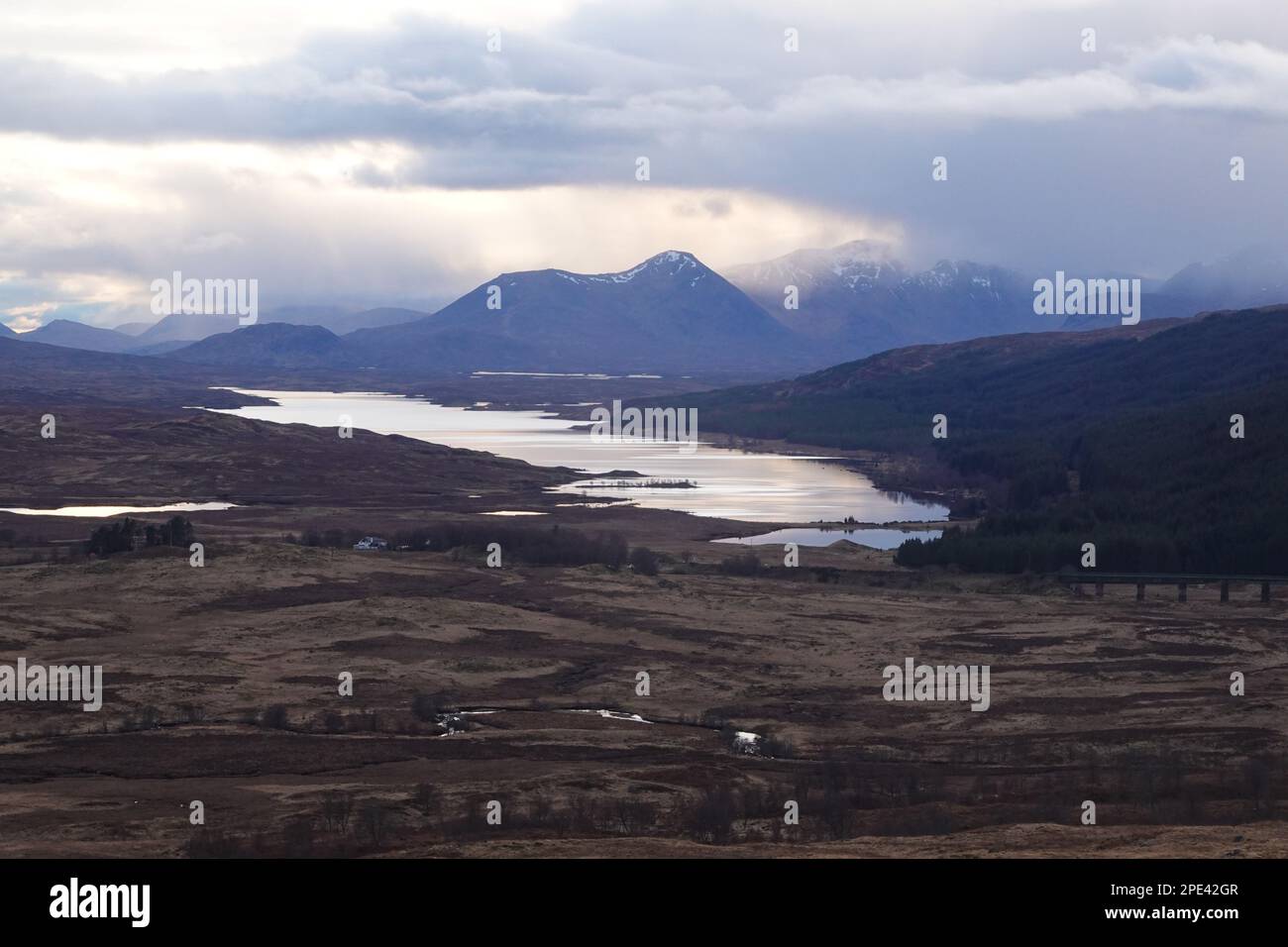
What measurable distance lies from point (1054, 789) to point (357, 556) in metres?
61.5

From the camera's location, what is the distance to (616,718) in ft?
194

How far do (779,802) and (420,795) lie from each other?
9997mm

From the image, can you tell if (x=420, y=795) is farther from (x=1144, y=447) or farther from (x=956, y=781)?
(x=1144, y=447)

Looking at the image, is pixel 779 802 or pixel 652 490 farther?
pixel 652 490

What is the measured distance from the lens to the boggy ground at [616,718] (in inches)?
1593

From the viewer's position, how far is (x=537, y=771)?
4869 cm

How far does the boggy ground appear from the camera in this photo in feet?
133
